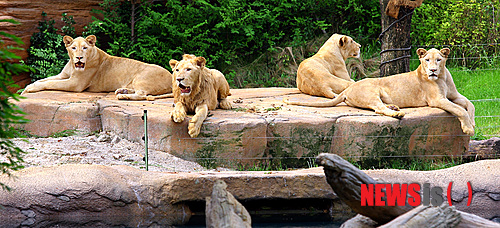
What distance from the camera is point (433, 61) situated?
7293 millimetres

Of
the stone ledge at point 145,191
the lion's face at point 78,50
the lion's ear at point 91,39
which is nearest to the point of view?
the stone ledge at point 145,191

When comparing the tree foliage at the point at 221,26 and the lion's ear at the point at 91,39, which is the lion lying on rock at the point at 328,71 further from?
the lion's ear at the point at 91,39

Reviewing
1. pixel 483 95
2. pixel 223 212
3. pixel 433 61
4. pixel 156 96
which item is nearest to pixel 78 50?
pixel 156 96

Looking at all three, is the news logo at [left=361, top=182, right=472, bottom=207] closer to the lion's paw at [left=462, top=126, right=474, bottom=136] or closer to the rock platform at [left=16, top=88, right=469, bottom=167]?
the rock platform at [left=16, top=88, right=469, bottom=167]

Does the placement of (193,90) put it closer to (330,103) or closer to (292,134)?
(292,134)

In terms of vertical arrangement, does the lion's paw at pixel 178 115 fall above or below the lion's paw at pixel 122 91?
below

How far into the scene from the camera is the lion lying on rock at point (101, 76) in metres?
8.98

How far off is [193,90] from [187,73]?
1.05ft

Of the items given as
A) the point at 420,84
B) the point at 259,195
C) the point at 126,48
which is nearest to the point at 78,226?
the point at 259,195

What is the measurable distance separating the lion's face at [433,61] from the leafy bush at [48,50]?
23.8ft

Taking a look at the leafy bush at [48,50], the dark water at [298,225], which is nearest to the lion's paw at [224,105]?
the dark water at [298,225]

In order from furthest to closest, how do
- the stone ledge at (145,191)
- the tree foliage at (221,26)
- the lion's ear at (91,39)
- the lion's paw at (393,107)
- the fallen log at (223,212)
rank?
the tree foliage at (221,26) < the lion's ear at (91,39) < the lion's paw at (393,107) < the stone ledge at (145,191) < the fallen log at (223,212)

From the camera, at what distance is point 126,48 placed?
11.9 metres

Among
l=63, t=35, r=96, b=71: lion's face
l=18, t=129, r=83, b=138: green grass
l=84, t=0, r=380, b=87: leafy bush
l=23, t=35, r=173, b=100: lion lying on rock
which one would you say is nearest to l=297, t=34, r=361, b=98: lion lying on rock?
l=23, t=35, r=173, b=100: lion lying on rock
